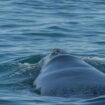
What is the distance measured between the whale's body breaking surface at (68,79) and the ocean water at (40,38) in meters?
0.33

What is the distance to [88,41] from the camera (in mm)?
17500

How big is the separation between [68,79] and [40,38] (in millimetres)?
8615

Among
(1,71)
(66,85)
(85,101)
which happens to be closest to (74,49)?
(1,71)

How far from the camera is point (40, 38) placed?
18062 mm

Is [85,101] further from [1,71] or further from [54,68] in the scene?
[1,71]

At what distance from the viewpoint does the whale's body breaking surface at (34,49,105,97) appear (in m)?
9.09

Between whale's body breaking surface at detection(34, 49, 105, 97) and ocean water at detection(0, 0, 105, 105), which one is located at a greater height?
whale's body breaking surface at detection(34, 49, 105, 97)

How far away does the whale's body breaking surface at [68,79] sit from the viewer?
9.09 m

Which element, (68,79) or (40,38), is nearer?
(68,79)

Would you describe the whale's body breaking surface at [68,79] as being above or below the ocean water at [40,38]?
above

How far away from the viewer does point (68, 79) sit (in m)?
9.55

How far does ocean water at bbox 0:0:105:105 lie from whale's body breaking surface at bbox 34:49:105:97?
0.33m

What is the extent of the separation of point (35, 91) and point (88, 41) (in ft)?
25.2

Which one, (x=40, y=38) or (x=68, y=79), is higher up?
(x=68, y=79)
